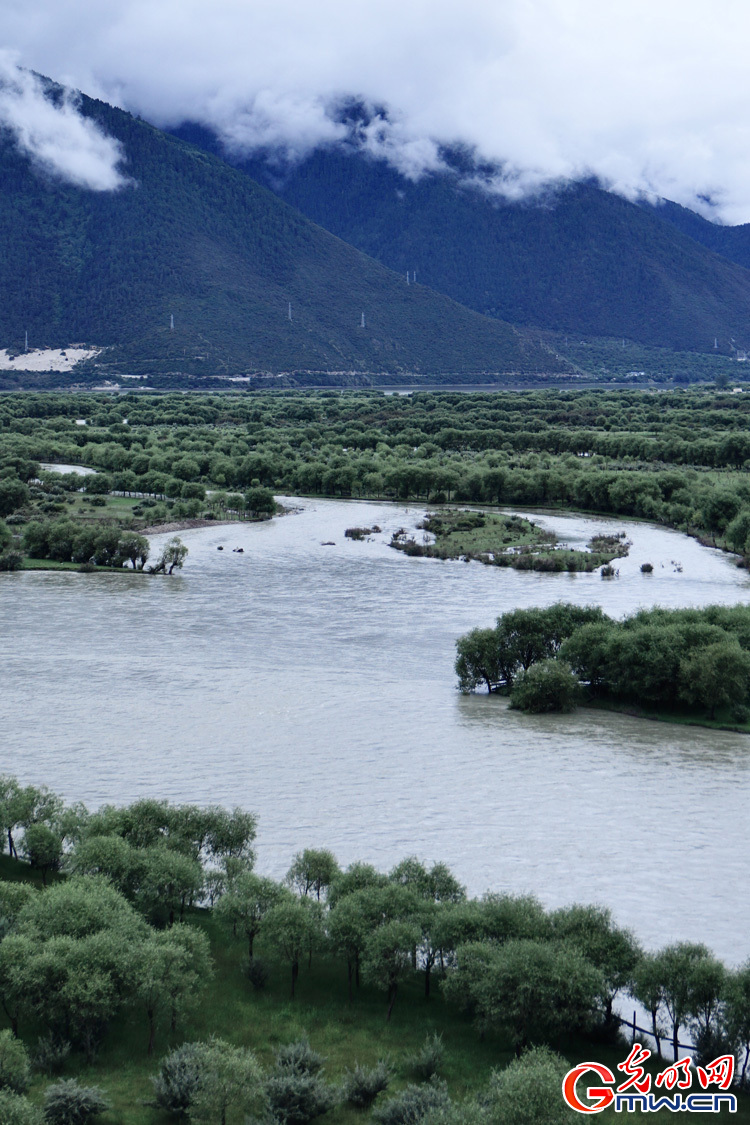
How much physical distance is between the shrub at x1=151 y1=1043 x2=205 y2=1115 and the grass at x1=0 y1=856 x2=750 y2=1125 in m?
0.31

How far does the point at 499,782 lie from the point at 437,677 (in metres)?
12.3

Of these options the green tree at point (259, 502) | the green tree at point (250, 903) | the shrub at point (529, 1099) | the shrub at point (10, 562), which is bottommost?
the shrub at point (529, 1099)

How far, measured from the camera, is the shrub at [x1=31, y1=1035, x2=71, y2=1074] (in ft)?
74.5

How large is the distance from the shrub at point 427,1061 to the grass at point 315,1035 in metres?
0.18

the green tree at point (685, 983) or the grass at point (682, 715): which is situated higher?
the grass at point (682, 715)

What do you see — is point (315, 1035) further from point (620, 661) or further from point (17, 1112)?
point (620, 661)

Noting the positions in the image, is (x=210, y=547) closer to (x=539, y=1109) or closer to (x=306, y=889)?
(x=306, y=889)

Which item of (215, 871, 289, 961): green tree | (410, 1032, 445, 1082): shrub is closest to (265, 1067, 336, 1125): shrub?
(410, 1032, 445, 1082): shrub

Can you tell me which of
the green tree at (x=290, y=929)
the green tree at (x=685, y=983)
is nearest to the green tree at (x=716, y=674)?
the green tree at (x=685, y=983)

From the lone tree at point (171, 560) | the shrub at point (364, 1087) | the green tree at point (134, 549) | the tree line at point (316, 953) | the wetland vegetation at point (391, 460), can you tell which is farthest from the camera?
the wetland vegetation at point (391, 460)

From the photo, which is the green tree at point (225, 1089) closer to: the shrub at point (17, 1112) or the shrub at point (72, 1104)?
the shrub at point (72, 1104)

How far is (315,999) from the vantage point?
26141 mm

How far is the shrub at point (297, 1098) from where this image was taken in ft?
68.5

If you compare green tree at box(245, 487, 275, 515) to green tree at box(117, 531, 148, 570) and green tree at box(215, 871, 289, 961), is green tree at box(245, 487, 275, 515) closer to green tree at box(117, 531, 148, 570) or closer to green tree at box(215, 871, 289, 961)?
green tree at box(117, 531, 148, 570)
